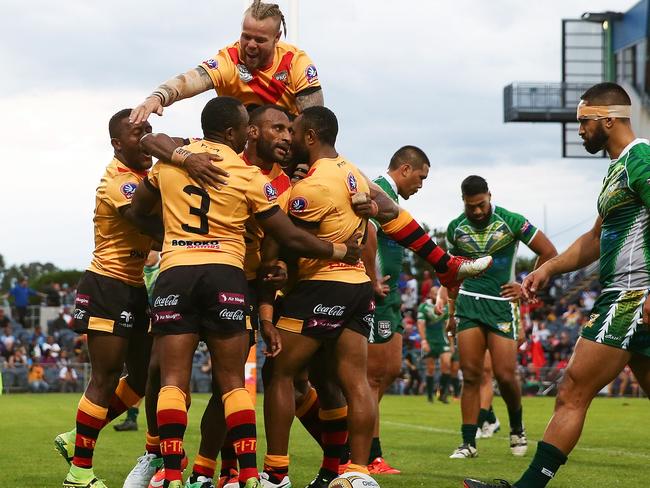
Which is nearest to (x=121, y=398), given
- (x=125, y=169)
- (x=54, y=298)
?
(x=125, y=169)

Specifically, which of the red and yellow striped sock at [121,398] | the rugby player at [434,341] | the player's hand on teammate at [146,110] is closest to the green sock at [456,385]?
the rugby player at [434,341]

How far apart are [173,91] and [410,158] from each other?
3174 mm

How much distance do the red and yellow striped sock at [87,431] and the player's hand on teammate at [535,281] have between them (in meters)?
3.10

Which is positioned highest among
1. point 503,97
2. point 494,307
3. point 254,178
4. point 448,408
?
point 503,97

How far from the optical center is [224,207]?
7082 mm

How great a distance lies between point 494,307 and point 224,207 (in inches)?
227

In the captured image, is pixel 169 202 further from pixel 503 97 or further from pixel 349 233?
pixel 503 97

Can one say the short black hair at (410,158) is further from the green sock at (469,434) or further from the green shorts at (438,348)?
the green shorts at (438,348)

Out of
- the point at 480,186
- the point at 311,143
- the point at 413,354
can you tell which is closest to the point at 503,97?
the point at 413,354

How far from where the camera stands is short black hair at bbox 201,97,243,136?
7.31 m

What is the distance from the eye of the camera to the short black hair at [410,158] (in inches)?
412

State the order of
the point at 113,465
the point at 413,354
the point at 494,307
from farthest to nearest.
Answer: the point at 413,354 < the point at 494,307 < the point at 113,465

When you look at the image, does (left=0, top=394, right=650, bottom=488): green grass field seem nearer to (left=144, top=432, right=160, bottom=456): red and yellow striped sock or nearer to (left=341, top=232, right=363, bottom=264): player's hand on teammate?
(left=144, top=432, right=160, bottom=456): red and yellow striped sock

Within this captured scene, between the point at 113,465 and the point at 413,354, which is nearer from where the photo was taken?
the point at 113,465
